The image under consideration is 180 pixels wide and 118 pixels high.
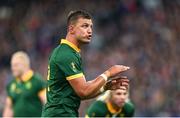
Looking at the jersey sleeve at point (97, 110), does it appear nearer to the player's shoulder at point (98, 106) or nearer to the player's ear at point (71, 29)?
the player's shoulder at point (98, 106)

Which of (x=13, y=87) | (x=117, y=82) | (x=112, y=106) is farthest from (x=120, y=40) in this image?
(x=117, y=82)

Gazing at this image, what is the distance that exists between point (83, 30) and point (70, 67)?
0.40 m

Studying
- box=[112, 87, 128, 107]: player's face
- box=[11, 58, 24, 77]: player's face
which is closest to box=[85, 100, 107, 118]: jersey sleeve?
box=[112, 87, 128, 107]: player's face

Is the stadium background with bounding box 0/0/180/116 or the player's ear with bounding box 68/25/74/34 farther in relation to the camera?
the stadium background with bounding box 0/0/180/116

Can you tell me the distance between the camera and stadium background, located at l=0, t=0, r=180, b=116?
16156 millimetres

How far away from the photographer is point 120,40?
59.8ft

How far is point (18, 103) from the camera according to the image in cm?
1204

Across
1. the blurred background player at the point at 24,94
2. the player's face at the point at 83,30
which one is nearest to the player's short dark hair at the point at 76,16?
the player's face at the point at 83,30

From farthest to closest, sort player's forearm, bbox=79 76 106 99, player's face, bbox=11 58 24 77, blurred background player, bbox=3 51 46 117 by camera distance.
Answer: player's face, bbox=11 58 24 77, blurred background player, bbox=3 51 46 117, player's forearm, bbox=79 76 106 99

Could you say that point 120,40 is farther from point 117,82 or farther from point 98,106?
point 117,82

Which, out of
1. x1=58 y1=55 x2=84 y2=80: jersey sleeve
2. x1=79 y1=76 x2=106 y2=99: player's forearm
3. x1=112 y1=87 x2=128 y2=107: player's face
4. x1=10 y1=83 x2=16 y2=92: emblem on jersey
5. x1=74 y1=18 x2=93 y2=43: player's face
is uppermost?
x1=74 y1=18 x2=93 y2=43: player's face

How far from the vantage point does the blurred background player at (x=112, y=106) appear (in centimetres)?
1023

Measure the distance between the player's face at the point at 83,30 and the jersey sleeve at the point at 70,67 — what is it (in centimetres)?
22

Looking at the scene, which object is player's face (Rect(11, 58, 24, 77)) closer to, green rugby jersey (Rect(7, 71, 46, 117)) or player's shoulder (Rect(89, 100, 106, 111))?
green rugby jersey (Rect(7, 71, 46, 117))
